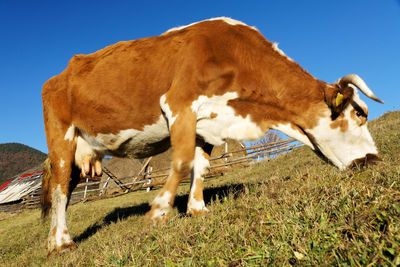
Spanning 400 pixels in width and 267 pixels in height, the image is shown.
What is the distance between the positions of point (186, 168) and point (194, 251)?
4.86 feet

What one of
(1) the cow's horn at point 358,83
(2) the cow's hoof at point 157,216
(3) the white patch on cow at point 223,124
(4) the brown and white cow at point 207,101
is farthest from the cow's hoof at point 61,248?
(1) the cow's horn at point 358,83

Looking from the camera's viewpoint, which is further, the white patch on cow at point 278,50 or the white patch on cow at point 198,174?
the white patch on cow at point 278,50

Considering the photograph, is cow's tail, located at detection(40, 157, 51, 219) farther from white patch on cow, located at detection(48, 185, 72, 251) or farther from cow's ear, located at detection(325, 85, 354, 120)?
cow's ear, located at detection(325, 85, 354, 120)

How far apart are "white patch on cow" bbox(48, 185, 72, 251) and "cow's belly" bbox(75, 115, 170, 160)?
661 mm

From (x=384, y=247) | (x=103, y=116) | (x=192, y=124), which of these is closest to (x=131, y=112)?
(x=103, y=116)

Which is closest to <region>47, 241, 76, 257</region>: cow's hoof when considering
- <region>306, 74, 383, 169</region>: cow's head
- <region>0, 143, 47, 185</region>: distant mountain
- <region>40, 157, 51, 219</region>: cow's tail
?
<region>40, 157, 51, 219</region>: cow's tail

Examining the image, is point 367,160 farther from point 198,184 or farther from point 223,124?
point 198,184

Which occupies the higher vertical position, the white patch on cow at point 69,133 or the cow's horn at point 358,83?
the cow's horn at point 358,83

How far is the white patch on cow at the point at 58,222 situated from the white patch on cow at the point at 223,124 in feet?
8.57

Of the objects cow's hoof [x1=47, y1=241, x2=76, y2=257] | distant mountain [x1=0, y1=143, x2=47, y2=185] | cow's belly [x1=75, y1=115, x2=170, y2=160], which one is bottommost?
→ cow's hoof [x1=47, y1=241, x2=76, y2=257]

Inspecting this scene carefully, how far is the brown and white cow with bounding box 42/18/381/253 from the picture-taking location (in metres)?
3.56

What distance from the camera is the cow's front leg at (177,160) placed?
3.03 meters

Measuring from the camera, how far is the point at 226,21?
4.14m

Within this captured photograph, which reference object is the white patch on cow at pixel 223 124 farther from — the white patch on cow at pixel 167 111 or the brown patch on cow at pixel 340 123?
the brown patch on cow at pixel 340 123
